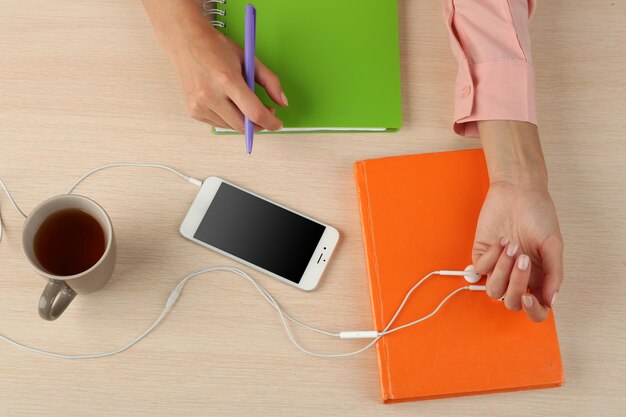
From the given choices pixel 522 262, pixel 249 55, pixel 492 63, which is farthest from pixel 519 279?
pixel 249 55

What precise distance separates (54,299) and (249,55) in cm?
39

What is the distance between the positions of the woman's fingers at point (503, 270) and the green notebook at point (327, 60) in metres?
0.24

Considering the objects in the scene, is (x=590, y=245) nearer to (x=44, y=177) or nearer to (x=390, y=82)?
(x=390, y=82)

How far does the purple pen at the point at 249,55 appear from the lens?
0.74m

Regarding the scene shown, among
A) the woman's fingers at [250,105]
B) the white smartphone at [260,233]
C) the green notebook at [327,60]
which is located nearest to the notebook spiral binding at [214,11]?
the green notebook at [327,60]

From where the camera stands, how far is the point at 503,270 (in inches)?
28.2

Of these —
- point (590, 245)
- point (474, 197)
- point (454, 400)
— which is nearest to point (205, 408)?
point (454, 400)

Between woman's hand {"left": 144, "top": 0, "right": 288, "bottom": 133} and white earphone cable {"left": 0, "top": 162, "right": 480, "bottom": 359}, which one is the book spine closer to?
white earphone cable {"left": 0, "top": 162, "right": 480, "bottom": 359}

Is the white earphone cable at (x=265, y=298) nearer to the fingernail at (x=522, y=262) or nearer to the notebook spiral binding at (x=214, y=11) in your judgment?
the fingernail at (x=522, y=262)

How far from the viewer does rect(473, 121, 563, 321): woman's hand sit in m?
0.74

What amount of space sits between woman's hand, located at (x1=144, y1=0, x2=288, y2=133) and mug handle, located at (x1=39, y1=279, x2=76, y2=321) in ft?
0.94

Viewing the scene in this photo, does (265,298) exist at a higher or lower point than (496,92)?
lower

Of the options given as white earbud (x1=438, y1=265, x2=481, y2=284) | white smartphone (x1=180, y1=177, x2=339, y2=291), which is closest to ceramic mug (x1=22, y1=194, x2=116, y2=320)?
white smartphone (x1=180, y1=177, x2=339, y2=291)

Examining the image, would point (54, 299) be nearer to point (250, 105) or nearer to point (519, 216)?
point (250, 105)
